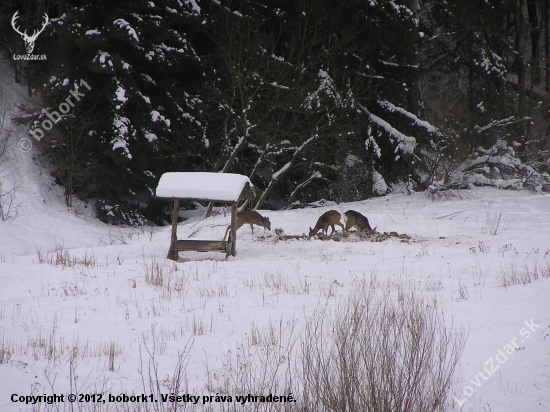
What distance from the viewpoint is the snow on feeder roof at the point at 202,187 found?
11188mm

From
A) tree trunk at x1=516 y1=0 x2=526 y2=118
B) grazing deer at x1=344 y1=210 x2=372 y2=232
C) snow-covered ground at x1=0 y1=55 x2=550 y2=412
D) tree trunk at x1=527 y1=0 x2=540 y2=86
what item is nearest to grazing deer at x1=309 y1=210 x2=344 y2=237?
grazing deer at x1=344 y1=210 x2=372 y2=232

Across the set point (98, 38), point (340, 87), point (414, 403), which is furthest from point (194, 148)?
point (414, 403)

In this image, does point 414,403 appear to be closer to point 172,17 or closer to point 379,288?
point 379,288

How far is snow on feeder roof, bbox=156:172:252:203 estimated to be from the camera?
1119cm

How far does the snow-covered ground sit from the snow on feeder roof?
57.1 inches

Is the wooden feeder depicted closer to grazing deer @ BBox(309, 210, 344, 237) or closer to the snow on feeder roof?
the snow on feeder roof

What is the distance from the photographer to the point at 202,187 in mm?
11359

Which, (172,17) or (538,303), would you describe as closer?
(538,303)

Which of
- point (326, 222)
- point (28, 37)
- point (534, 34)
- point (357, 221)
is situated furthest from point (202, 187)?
point (534, 34)

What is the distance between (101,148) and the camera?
1877cm

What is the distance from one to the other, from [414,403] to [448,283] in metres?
5.04

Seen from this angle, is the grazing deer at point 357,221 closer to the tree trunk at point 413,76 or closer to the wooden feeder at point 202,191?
the wooden feeder at point 202,191

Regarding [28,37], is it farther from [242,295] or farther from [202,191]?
[242,295]

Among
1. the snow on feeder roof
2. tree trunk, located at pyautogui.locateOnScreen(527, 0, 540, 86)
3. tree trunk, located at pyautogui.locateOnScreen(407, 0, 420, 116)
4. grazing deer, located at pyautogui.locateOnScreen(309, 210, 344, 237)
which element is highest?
tree trunk, located at pyautogui.locateOnScreen(527, 0, 540, 86)
